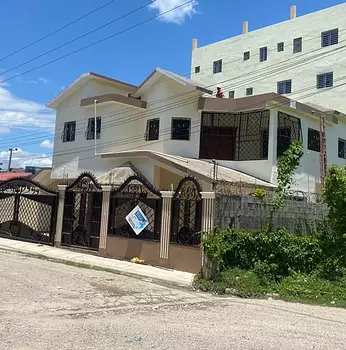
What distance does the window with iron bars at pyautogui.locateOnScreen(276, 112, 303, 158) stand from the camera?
821 inches

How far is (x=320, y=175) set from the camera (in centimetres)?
2273

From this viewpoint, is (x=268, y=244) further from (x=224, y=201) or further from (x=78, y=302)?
(x=78, y=302)

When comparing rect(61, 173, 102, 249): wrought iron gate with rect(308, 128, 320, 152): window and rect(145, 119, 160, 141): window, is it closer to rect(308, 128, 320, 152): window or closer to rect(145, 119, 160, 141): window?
rect(145, 119, 160, 141): window

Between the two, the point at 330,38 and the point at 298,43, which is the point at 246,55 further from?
the point at 330,38

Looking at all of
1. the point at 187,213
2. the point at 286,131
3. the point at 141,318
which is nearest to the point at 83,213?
the point at 187,213

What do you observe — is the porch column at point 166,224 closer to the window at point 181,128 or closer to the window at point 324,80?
the window at point 181,128

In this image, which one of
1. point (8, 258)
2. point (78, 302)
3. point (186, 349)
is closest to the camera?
point (186, 349)

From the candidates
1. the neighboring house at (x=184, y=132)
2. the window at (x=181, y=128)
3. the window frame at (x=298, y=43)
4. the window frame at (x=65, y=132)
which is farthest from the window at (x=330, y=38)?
the window frame at (x=65, y=132)

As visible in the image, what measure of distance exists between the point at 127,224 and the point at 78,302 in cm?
638

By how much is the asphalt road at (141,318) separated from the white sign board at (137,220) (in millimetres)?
2962

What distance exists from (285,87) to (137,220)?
3006 cm

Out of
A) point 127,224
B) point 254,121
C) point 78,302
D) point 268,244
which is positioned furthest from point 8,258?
point 254,121

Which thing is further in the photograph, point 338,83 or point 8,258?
point 338,83

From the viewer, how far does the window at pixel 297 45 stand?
40156 millimetres
